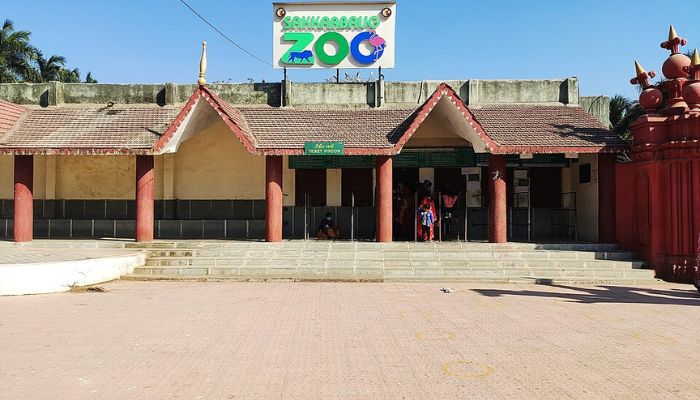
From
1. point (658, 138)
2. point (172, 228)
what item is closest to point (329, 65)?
point (172, 228)

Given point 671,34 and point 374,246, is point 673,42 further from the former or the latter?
point 374,246

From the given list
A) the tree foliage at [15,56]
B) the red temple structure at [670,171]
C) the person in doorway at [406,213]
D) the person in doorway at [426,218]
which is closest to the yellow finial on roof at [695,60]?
the red temple structure at [670,171]

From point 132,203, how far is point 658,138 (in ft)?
51.4

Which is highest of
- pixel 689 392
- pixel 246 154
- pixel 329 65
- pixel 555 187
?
pixel 329 65

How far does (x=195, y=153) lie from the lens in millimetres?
17438

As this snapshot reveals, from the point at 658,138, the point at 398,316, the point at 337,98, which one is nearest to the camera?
the point at 398,316

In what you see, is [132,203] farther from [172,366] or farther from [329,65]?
[172,366]

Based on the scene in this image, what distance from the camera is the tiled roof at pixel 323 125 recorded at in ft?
48.5

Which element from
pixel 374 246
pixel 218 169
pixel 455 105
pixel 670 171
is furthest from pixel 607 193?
pixel 218 169

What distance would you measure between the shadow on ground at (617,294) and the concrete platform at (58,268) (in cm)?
827

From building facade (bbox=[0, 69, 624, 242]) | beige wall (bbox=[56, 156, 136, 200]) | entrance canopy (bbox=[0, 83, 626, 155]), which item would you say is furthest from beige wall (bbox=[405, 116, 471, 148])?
beige wall (bbox=[56, 156, 136, 200])

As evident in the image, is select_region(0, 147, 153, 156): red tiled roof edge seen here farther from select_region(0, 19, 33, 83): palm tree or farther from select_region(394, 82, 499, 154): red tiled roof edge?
select_region(0, 19, 33, 83): palm tree

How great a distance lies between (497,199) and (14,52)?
3282 cm

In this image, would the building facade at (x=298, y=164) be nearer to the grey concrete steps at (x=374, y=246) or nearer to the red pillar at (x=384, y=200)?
the red pillar at (x=384, y=200)
